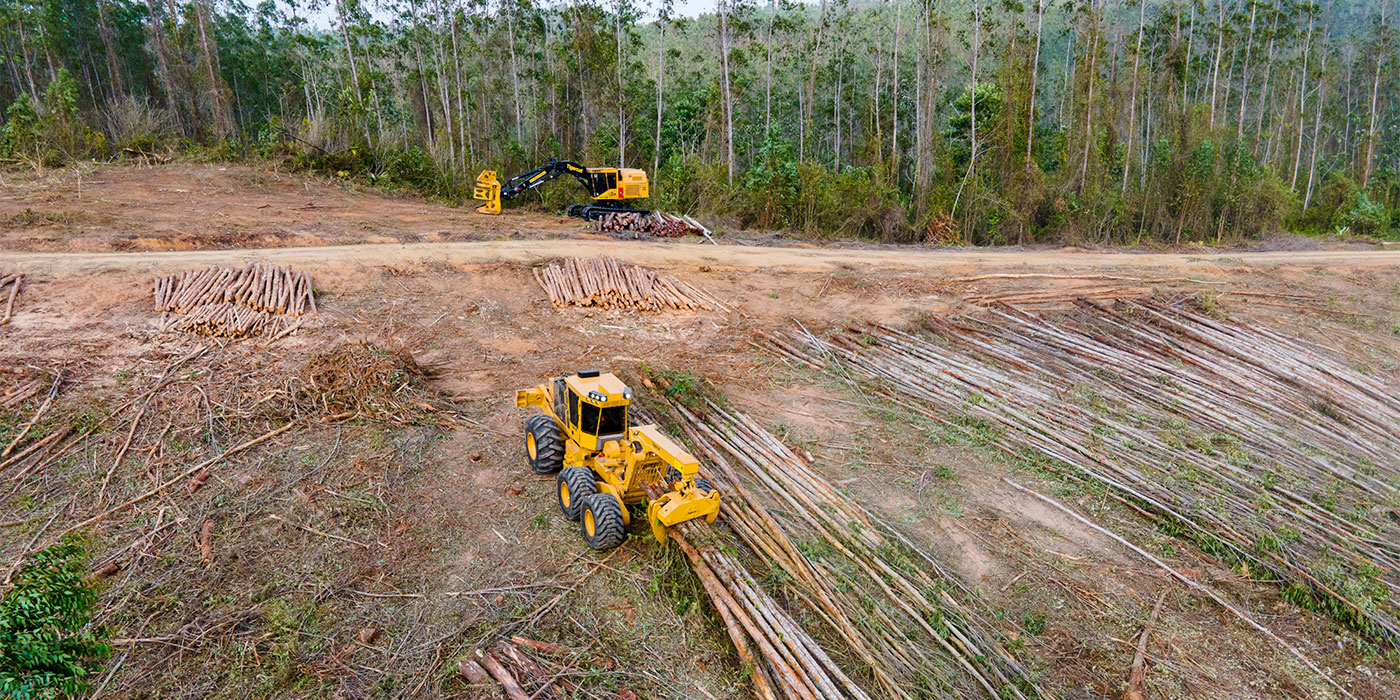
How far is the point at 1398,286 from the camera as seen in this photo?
16.9 m

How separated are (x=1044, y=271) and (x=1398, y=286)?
8201 mm

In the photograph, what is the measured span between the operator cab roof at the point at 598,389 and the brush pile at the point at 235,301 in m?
5.54

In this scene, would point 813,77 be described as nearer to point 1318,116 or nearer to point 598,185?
point 598,185

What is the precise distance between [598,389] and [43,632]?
440 centimetres

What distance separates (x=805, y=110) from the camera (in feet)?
128

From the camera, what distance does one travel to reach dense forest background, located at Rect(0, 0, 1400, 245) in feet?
76.5

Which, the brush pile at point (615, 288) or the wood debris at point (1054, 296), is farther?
the wood debris at point (1054, 296)

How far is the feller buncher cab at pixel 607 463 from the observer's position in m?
6.17

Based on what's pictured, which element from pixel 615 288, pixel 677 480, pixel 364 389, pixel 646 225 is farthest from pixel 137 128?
pixel 677 480

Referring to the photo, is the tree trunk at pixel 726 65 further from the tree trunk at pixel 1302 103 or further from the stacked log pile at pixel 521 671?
the tree trunk at pixel 1302 103

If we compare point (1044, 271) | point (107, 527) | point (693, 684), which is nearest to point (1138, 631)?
point (693, 684)

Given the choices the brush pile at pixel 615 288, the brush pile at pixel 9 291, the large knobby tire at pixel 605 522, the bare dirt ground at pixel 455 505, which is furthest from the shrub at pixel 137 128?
the large knobby tire at pixel 605 522

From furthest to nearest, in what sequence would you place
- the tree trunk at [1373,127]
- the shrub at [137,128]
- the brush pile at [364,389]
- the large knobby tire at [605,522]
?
the tree trunk at [1373,127] → the shrub at [137,128] → the brush pile at [364,389] → the large knobby tire at [605,522]

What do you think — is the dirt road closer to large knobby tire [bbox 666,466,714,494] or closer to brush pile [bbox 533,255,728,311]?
brush pile [bbox 533,255,728,311]
